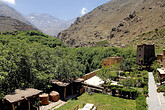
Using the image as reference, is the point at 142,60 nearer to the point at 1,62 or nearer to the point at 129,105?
the point at 129,105

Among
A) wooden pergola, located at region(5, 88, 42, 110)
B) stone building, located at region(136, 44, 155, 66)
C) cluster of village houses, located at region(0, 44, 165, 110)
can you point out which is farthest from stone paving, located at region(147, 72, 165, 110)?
stone building, located at region(136, 44, 155, 66)

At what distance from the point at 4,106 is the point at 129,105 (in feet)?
42.6

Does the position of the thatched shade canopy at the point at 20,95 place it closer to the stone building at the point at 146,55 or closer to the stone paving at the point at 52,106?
the stone paving at the point at 52,106

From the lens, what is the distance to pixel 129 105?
569 inches

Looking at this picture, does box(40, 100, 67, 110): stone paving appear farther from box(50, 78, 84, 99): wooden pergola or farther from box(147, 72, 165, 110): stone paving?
box(147, 72, 165, 110): stone paving

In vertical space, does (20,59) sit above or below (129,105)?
above

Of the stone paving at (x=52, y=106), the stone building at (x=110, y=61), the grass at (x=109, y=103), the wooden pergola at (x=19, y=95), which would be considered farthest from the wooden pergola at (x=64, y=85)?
the stone building at (x=110, y=61)

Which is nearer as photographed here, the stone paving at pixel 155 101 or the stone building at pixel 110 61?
the stone paving at pixel 155 101

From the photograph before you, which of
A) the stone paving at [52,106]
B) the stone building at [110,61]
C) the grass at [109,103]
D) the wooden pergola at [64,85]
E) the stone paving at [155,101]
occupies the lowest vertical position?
the stone paving at [52,106]

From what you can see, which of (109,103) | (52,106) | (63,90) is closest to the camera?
(52,106)

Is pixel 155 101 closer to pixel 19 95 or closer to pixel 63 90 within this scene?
pixel 63 90

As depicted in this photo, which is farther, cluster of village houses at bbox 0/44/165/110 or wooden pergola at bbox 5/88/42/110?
cluster of village houses at bbox 0/44/165/110

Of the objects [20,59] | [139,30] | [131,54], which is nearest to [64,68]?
[20,59]

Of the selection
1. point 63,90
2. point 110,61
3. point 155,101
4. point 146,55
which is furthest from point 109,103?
point 146,55
